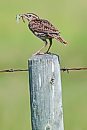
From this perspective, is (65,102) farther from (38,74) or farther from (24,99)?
(38,74)

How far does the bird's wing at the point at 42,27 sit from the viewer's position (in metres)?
7.46

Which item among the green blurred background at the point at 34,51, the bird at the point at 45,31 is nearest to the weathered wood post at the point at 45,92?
the bird at the point at 45,31

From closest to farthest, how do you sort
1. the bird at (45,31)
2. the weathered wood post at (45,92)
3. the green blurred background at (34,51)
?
the weathered wood post at (45,92)
the bird at (45,31)
the green blurred background at (34,51)

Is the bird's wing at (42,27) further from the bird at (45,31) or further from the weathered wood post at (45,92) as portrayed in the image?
the weathered wood post at (45,92)

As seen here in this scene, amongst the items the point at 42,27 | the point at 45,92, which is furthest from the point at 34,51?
the point at 45,92

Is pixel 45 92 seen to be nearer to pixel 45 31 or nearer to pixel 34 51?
pixel 45 31

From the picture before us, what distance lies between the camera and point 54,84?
22.0ft

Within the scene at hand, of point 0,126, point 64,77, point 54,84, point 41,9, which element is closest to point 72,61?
point 64,77

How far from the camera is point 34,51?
14.8 m

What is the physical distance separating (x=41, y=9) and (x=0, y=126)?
9780 mm

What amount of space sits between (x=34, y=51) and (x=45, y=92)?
816cm

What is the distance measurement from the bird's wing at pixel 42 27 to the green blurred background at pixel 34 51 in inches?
115

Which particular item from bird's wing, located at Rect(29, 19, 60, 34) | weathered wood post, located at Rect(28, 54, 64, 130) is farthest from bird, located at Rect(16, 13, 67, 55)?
weathered wood post, located at Rect(28, 54, 64, 130)

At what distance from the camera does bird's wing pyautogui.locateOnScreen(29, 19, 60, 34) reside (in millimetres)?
7460
